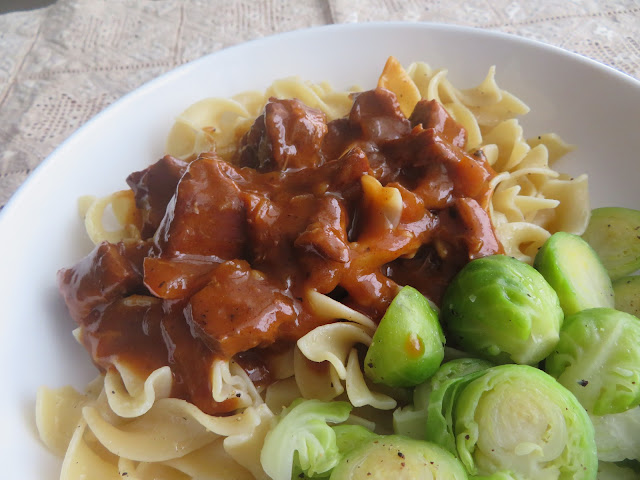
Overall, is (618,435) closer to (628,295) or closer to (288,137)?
(628,295)

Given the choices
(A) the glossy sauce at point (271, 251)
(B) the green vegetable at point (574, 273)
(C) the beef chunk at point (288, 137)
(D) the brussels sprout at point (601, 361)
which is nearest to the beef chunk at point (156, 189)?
(A) the glossy sauce at point (271, 251)

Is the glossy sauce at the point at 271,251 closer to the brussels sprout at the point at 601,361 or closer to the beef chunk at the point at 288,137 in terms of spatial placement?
the beef chunk at the point at 288,137

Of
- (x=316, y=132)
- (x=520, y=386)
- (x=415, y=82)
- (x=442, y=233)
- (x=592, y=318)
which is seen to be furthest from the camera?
(x=415, y=82)

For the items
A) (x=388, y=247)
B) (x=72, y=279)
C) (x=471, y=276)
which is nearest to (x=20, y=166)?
(x=72, y=279)

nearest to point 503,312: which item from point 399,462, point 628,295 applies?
point 399,462

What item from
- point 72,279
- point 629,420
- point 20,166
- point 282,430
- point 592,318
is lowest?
point 20,166

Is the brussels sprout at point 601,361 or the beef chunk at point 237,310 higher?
the brussels sprout at point 601,361

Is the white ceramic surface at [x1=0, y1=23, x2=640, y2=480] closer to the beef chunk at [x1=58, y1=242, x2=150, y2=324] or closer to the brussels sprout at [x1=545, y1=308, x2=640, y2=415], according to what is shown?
the beef chunk at [x1=58, y1=242, x2=150, y2=324]

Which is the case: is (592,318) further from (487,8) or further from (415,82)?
(487,8)
